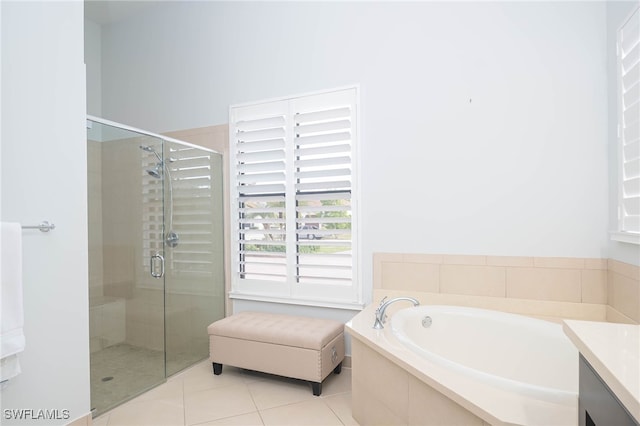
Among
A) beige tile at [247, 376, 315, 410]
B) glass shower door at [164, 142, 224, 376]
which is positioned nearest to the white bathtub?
beige tile at [247, 376, 315, 410]

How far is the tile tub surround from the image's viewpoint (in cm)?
213

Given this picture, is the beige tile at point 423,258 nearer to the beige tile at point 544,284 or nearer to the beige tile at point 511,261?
the beige tile at point 511,261

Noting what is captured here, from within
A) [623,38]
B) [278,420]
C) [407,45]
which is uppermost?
[407,45]

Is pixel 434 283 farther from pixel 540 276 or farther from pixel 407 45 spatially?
pixel 407 45

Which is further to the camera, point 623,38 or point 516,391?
point 623,38

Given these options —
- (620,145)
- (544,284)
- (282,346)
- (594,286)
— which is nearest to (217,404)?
(282,346)

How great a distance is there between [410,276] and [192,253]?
1686mm

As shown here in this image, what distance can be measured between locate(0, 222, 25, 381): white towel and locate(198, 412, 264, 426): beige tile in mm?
976

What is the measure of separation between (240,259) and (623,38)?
290 centimetres

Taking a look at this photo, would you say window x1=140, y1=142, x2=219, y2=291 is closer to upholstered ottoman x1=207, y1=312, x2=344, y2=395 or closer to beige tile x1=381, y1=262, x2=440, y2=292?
upholstered ottoman x1=207, y1=312, x2=344, y2=395

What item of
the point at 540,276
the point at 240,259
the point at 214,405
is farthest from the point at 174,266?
the point at 540,276

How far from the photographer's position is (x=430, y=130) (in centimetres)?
258

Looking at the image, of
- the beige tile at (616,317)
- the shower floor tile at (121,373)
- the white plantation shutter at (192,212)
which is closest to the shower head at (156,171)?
the white plantation shutter at (192,212)

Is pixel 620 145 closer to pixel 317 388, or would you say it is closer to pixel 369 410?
pixel 369 410
